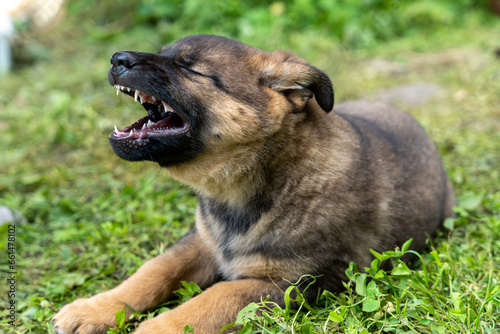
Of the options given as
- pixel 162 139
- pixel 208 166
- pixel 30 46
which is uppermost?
pixel 30 46

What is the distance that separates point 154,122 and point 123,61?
446 mm

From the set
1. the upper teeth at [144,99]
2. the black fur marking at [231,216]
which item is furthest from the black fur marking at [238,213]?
the upper teeth at [144,99]

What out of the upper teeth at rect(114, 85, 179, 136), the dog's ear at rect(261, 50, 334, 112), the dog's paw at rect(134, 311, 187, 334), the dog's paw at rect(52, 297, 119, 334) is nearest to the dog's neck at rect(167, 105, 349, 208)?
the dog's ear at rect(261, 50, 334, 112)

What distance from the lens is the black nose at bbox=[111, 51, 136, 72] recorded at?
3006 mm

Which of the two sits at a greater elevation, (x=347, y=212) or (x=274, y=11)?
(x=274, y=11)

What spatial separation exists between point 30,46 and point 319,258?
8894 mm

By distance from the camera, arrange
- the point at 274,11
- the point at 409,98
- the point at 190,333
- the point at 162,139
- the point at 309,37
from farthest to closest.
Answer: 1. the point at 274,11
2. the point at 309,37
3. the point at 409,98
4. the point at 162,139
5. the point at 190,333

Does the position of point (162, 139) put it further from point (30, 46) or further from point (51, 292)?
point (30, 46)

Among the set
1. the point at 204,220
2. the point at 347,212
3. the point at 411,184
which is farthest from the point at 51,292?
the point at 411,184

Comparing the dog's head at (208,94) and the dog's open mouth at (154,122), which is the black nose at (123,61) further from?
the dog's open mouth at (154,122)

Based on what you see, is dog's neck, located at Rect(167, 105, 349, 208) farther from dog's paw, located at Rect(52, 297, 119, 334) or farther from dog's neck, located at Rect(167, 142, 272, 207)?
dog's paw, located at Rect(52, 297, 119, 334)

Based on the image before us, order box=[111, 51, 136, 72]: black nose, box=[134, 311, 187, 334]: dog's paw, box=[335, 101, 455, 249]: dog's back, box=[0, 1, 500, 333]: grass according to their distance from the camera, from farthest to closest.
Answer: box=[335, 101, 455, 249]: dog's back, box=[111, 51, 136, 72]: black nose, box=[0, 1, 500, 333]: grass, box=[134, 311, 187, 334]: dog's paw

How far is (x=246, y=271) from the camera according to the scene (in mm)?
3100

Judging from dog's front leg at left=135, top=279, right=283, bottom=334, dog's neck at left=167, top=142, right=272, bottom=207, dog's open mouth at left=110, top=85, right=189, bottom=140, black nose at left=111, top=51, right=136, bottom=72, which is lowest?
dog's front leg at left=135, top=279, right=283, bottom=334
